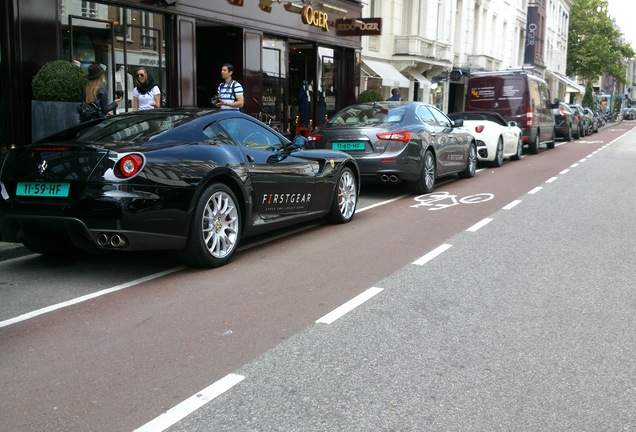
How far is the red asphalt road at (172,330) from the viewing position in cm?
363

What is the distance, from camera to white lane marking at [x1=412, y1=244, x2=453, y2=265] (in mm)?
7008

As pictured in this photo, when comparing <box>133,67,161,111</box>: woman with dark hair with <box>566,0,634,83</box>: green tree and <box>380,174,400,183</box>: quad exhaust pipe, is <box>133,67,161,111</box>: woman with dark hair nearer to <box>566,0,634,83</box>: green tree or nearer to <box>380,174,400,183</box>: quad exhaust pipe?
<box>380,174,400,183</box>: quad exhaust pipe

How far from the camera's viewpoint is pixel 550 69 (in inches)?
2665

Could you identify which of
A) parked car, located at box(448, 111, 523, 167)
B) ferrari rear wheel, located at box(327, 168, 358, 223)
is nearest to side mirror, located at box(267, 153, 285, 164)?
ferrari rear wheel, located at box(327, 168, 358, 223)

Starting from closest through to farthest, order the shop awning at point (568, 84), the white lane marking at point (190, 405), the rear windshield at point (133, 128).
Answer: the white lane marking at point (190, 405) < the rear windshield at point (133, 128) < the shop awning at point (568, 84)

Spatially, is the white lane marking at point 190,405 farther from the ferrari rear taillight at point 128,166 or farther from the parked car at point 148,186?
the ferrari rear taillight at point 128,166

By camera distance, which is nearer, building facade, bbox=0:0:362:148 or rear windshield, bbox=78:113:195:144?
rear windshield, bbox=78:113:195:144

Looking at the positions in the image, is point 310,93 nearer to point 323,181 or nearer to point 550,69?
point 323,181

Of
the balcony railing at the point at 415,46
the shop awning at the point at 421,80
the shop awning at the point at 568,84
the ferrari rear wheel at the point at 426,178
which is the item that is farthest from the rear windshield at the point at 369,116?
the shop awning at the point at 568,84

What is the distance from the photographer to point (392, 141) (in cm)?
1115

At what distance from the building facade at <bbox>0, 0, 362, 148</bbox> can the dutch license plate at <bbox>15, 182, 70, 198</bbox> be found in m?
6.30

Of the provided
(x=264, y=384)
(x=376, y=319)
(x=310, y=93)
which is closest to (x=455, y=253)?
(x=376, y=319)

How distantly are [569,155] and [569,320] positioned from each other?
18685 mm

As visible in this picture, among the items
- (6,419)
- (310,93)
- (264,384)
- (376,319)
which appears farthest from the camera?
(310,93)
